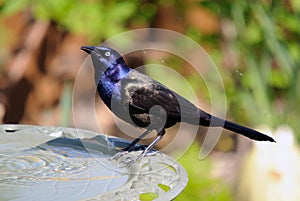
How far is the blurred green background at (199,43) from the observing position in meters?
3.71

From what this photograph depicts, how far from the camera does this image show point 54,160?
7.29 ft

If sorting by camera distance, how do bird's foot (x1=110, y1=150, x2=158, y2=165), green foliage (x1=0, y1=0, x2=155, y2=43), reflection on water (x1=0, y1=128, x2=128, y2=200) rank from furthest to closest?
green foliage (x1=0, y1=0, x2=155, y2=43), bird's foot (x1=110, y1=150, x2=158, y2=165), reflection on water (x1=0, y1=128, x2=128, y2=200)

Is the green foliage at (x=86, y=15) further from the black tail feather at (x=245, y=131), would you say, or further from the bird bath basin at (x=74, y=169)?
the black tail feather at (x=245, y=131)

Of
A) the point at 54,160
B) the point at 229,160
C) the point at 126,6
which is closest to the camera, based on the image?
the point at 54,160

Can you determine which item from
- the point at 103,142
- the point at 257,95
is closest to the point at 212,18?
the point at 257,95

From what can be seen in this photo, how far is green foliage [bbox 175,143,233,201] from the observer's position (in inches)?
124

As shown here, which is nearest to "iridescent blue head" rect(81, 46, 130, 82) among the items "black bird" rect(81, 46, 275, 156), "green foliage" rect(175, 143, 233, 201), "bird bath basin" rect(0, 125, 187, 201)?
"black bird" rect(81, 46, 275, 156)

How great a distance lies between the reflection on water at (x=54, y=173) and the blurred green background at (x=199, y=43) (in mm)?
961

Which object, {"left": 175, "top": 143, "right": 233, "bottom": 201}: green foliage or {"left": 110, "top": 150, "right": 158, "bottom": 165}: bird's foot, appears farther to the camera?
{"left": 175, "top": 143, "right": 233, "bottom": 201}: green foliage

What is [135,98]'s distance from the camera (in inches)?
92.7

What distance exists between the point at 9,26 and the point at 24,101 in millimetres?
486

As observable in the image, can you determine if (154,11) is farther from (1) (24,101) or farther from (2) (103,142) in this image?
(2) (103,142)

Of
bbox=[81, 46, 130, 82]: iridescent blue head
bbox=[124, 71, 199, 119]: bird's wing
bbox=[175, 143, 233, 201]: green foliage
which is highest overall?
bbox=[81, 46, 130, 82]: iridescent blue head

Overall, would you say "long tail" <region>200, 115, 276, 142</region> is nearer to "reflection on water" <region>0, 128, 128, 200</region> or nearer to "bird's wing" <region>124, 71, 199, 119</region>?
"bird's wing" <region>124, 71, 199, 119</region>
